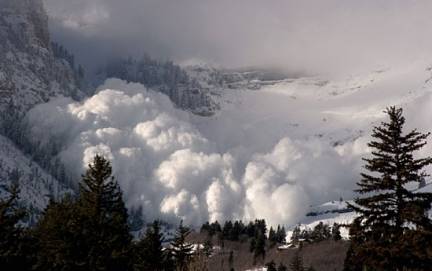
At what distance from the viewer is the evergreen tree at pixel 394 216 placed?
3494 cm

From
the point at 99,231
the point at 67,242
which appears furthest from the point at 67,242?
the point at 99,231

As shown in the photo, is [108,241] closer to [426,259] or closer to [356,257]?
[356,257]

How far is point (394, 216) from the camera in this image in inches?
1460

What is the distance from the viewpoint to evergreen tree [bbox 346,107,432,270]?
3494 cm

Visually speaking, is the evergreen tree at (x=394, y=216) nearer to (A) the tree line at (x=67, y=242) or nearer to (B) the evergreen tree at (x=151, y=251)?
(A) the tree line at (x=67, y=242)

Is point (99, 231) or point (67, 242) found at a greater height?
point (99, 231)

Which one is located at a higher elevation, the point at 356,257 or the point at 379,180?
the point at 379,180

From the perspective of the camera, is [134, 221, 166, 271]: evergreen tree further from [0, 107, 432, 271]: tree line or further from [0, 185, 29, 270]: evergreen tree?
[0, 185, 29, 270]: evergreen tree

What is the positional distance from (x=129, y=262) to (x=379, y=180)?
22455 millimetres

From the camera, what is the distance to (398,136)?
38.6 m

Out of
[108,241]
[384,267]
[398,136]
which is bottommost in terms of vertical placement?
[384,267]

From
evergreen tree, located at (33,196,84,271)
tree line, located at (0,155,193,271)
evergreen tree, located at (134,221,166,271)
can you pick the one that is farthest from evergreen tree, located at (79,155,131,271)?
evergreen tree, located at (134,221,166,271)

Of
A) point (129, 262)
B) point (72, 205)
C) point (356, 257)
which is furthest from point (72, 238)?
point (356, 257)

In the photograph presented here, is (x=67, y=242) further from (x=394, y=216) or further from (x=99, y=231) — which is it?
(x=394, y=216)
